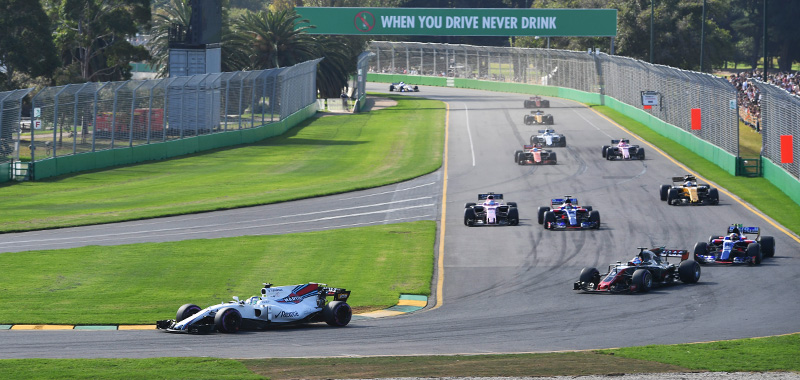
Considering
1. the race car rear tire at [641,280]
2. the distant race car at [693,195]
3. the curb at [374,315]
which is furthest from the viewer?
the distant race car at [693,195]

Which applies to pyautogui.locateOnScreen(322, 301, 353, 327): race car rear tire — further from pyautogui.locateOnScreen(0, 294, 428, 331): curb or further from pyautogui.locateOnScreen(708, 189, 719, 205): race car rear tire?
pyautogui.locateOnScreen(708, 189, 719, 205): race car rear tire

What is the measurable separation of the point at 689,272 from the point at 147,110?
3078cm

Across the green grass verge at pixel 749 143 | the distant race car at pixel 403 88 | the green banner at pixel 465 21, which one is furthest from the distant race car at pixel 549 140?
the distant race car at pixel 403 88

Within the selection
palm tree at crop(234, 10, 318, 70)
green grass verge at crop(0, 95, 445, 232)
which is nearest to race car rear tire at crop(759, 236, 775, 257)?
green grass verge at crop(0, 95, 445, 232)

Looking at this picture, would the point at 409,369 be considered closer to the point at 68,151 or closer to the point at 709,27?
the point at 68,151

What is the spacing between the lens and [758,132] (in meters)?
50.8

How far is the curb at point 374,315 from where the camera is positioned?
19.3 metres

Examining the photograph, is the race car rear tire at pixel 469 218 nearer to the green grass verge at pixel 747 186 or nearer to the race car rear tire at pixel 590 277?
the green grass verge at pixel 747 186

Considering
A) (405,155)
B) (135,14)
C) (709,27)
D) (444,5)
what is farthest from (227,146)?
(444,5)

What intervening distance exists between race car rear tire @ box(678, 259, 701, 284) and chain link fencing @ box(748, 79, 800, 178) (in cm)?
1339

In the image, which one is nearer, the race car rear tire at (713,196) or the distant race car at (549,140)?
the race car rear tire at (713,196)

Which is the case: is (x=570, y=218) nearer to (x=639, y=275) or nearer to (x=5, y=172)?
(x=639, y=275)

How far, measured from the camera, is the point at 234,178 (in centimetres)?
4416

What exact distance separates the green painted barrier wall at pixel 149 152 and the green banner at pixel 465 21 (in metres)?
18.2
